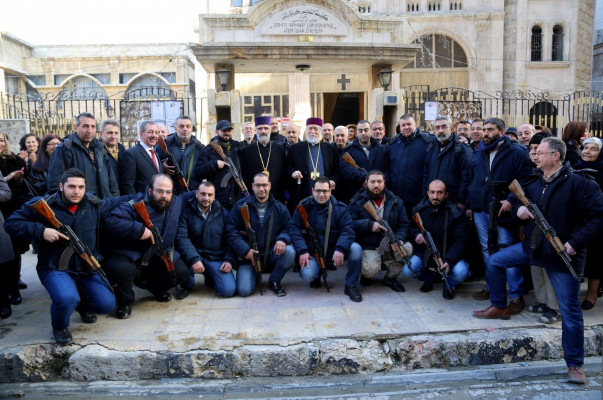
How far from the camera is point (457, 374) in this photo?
436 cm

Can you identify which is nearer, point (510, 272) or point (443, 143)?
point (510, 272)

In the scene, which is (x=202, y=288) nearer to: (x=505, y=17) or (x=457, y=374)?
(x=457, y=374)

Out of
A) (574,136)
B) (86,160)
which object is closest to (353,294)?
(574,136)

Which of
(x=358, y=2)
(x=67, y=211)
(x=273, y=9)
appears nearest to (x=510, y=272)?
(x=67, y=211)

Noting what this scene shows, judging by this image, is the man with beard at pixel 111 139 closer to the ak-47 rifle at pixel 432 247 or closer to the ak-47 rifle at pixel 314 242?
the ak-47 rifle at pixel 314 242

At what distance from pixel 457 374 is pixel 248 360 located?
1.93 metres

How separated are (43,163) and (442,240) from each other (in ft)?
17.4

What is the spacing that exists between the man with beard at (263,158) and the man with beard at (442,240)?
2.25 meters

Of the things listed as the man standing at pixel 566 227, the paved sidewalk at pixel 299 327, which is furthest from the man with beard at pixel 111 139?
the man standing at pixel 566 227

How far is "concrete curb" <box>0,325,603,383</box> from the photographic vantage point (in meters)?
4.30

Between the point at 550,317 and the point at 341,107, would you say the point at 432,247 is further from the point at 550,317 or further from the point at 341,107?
the point at 341,107

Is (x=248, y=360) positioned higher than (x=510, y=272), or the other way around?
(x=510, y=272)

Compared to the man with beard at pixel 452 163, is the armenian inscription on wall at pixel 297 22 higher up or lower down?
higher up

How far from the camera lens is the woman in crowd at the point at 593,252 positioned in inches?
206
